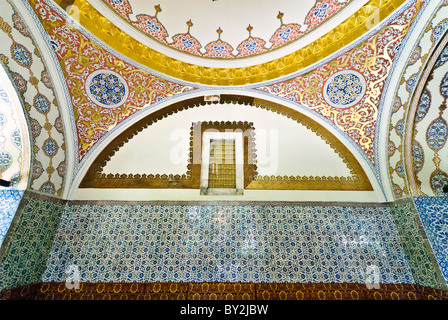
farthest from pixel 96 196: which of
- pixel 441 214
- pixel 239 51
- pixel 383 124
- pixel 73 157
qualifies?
pixel 441 214

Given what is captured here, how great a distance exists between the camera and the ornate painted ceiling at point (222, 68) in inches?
128

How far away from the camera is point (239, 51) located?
402 centimetres

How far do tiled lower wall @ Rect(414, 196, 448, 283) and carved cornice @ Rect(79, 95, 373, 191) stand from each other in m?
0.81

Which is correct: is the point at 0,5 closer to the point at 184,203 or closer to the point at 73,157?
the point at 73,157

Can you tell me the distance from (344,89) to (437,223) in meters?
2.62

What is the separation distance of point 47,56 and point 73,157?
5.62ft

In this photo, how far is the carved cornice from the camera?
4199 mm

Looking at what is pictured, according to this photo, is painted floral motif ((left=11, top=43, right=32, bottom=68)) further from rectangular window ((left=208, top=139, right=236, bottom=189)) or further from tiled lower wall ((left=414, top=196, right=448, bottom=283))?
tiled lower wall ((left=414, top=196, right=448, bottom=283))

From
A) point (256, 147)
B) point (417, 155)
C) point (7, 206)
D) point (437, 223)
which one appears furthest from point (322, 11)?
point (7, 206)

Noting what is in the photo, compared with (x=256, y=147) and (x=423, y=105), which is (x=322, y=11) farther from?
(x=256, y=147)

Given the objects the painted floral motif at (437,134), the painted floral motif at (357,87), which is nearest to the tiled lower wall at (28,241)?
the painted floral motif at (357,87)

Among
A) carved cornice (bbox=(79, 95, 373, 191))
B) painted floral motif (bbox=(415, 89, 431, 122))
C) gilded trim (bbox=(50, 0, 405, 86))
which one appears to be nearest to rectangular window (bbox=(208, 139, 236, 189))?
carved cornice (bbox=(79, 95, 373, 191))

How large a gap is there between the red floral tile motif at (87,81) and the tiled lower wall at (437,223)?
4.58m

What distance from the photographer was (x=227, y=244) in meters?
3.72
